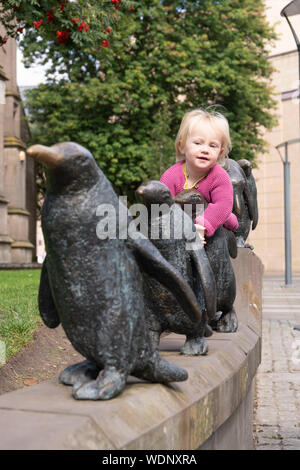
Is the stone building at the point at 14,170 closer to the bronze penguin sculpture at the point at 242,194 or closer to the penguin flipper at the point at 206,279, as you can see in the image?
the bronze penguin sculpture at the point at 242,194

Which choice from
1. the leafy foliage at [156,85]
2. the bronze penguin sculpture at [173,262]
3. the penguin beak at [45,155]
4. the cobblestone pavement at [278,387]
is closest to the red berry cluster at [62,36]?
the bronze penguin sculpture at [173,262]

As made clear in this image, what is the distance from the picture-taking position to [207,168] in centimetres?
324

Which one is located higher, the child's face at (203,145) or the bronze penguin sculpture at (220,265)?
the child's face at (203,145)

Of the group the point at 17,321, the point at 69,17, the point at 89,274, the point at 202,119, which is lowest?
the point at 17,321

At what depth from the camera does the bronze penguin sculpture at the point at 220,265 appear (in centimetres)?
318

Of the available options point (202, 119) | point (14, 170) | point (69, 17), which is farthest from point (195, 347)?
point (14, 170)

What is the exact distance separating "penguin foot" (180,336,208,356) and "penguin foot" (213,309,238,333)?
83 cm

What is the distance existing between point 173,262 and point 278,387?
3.75 meters

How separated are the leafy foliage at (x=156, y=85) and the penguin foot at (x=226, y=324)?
46.4 feet

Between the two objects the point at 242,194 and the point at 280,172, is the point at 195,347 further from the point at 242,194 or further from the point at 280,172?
the point at 280,172

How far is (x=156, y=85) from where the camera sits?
1878cm

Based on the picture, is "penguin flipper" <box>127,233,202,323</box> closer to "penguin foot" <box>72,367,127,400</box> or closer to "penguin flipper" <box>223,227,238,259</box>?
"penguin foot" <box>72,367,127,400</box>

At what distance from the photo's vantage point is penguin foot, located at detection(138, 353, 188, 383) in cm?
196

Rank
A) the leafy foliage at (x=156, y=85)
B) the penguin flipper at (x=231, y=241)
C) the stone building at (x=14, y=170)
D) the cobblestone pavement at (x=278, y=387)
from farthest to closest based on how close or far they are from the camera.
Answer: the stone building at (x=14, y=170) < the leafy foliage at (x=156, y=85) < the cobblestone pavement at (x=278, y=387) < the penguin flipper at (x=231, y=241)
